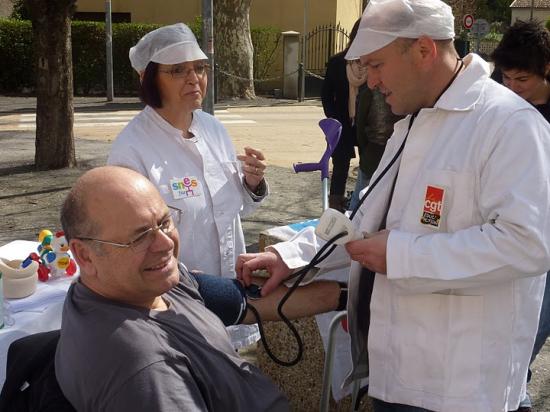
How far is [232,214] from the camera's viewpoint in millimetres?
2859

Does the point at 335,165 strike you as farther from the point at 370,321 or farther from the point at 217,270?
the point at 370,321

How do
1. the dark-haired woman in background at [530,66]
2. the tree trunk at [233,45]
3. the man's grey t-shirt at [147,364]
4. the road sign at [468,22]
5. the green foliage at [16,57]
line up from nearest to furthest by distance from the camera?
the man's grey t-shirt at [147,364] < the dark-haired woman in background at [530,66] < the tree trunk at [233,45] < the green foliage at [16,57] < the road sign at [468,22]

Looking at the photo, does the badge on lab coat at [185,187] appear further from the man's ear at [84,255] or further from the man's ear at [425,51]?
the man's ear at [425,51]

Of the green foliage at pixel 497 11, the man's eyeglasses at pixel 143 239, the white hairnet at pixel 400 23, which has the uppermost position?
the green foliage at pixel 497 11

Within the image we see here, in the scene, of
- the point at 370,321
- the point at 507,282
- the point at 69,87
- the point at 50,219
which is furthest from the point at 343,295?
the point at 69,87

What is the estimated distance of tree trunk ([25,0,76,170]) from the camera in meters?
7.98

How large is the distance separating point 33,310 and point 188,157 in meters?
0.80

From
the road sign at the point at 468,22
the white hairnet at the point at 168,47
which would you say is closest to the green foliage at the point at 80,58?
the road sign at the point at 468,22

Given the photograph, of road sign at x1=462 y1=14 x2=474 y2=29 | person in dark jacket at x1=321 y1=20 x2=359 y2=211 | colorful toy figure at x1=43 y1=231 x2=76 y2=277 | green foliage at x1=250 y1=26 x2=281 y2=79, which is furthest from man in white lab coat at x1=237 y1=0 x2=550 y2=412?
road sign at x1=462 y1=14 x2=474 y2=29

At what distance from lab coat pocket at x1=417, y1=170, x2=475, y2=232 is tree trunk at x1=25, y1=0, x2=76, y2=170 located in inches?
277

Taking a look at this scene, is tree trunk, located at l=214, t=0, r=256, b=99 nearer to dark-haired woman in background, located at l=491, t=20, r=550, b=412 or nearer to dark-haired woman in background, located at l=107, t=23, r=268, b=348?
dark-haired woman in background, located at l=491, t=20, r=550, b=412

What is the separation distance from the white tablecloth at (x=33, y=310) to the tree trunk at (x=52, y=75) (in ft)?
18.5

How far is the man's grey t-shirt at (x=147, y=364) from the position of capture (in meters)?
1.56

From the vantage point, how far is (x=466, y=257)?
169cm
